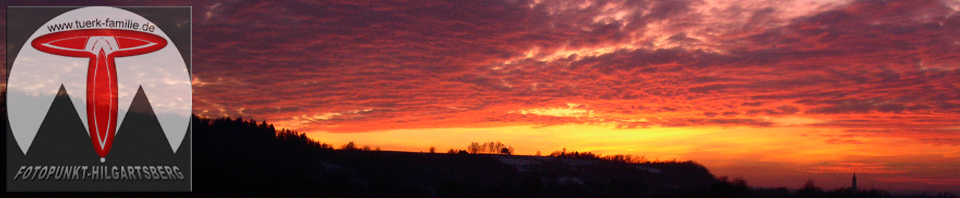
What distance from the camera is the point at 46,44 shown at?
25.2 m

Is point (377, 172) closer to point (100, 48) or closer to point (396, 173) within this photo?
point (396, 173)

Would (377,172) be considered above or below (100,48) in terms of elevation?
below

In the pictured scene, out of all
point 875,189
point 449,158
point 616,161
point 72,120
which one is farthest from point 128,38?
point 616,161

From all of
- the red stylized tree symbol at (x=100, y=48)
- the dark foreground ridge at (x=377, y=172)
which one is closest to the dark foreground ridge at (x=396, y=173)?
the dark foreground ridge at (x=377, y=172)

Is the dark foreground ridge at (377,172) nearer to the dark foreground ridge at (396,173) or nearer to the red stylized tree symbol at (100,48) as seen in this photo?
the dark foreground ridge at (396,173)

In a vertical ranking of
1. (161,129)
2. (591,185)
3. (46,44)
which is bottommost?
(591,185)

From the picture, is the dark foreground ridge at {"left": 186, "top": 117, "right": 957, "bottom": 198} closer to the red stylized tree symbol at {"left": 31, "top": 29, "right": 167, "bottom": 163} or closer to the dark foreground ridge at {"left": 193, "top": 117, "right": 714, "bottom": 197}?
the dark foreground ridge at {"left": 193, "top": 117, "right": 714, "bottom": 197}

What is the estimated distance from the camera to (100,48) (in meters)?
24.4

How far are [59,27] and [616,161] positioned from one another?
180 feet

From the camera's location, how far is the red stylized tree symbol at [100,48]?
24375mm

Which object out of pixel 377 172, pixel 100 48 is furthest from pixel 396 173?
pixel 100 48

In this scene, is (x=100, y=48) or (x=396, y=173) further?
(x=396, y=173)

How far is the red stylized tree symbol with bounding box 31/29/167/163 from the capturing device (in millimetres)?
24375

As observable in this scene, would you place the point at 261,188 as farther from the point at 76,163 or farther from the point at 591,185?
the point at 591,185
